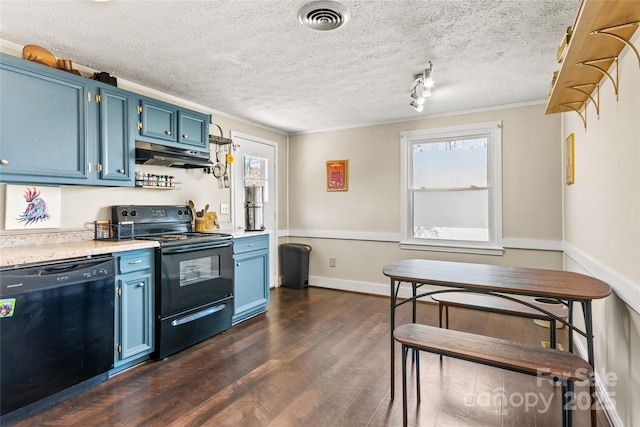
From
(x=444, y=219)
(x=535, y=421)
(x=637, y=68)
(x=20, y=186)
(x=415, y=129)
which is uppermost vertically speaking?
(x=415, y=129)

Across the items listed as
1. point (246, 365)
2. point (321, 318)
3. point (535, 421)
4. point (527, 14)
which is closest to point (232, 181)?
point (321, 318)

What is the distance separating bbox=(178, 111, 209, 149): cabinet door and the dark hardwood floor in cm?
196

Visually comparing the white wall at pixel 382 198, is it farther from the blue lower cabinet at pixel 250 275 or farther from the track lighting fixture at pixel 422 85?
the blue lower cabinet at pixel 250 275

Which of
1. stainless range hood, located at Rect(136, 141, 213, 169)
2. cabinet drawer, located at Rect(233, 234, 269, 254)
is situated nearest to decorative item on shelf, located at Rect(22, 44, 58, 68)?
stainless range hood, located at Rect(136, 141, 213, 169)

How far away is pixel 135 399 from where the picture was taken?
210cm

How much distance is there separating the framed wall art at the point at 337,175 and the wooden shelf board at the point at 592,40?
9.46 feet

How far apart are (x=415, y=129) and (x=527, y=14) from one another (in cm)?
231

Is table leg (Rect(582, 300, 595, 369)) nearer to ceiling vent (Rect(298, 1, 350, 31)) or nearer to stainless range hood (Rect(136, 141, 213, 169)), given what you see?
ceiling vent (Rect(298, 1, 350, 31))

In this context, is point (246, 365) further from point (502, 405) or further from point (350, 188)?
point (350, 188)

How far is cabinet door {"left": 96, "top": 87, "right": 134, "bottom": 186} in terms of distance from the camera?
258cm

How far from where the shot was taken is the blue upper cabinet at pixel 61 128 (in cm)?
209

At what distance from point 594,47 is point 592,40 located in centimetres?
10

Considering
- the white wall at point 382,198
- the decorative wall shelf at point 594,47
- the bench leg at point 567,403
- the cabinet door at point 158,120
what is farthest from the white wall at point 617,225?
the cabinet door at point 158,120

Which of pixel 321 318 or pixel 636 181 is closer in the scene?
pixel 636 181
